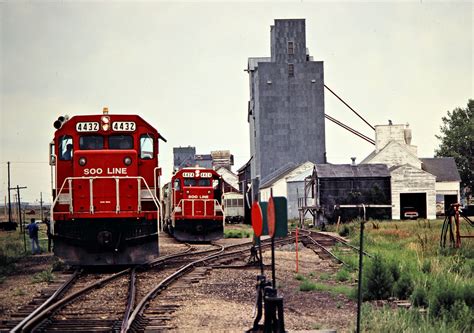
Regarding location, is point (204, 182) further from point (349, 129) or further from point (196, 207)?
point (349, 129)

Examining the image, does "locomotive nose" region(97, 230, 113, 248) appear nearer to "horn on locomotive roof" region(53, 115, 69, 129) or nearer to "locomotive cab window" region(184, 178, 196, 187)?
"horn on locomotive roof" region(53, 115, 69, 129)

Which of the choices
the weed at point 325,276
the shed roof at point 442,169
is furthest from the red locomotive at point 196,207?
the shed roof at point 442,169

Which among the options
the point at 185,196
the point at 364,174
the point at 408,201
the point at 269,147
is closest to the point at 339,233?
the point at 185,196

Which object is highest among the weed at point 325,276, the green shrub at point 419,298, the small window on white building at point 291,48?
the small window on white building at point 291,48

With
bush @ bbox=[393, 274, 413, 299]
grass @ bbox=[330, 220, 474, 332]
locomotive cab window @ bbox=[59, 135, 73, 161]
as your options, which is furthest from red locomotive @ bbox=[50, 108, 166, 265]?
bush @ bbox=[393, 274, 413, 299]

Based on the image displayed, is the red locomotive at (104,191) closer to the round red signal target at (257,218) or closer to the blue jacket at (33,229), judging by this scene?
the blue jacket at (33,229)

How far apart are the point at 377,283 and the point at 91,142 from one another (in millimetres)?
8100

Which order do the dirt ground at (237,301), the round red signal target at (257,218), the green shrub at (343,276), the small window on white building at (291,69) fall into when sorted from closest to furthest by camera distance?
the round red signal target at (257,218) → the dirt ground at (237,301) → the green shrub at (343,276) → the small window on white building at (291,69)

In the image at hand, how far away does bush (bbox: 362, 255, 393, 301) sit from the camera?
11.4 m

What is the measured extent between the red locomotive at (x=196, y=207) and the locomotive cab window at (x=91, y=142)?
1181 cm

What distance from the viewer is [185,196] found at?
93.2 ft

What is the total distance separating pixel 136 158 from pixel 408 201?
36.2m

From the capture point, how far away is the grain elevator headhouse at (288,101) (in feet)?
198

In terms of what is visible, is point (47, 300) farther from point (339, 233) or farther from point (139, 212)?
point (339, 233)
